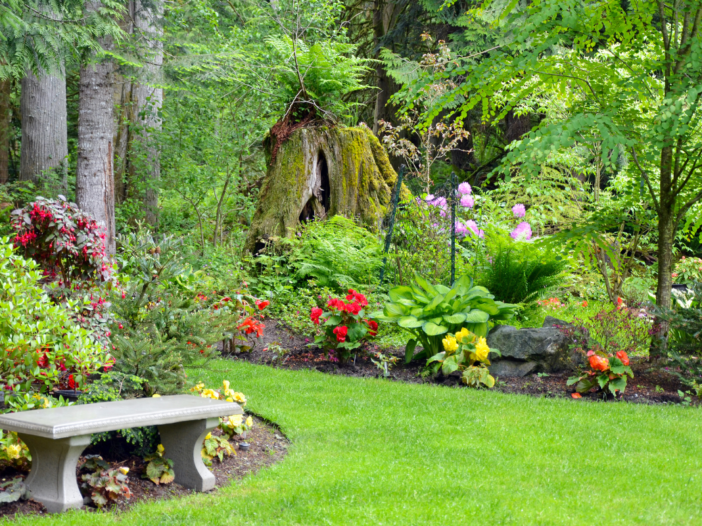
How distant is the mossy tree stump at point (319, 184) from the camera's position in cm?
962

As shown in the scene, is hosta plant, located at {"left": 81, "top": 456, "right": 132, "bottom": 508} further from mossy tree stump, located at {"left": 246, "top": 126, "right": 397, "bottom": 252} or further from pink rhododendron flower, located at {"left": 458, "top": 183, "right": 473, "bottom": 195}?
pink rhododendron flower, located at {"left": 458, "top": 183, "right": 473, "bottom": 195}

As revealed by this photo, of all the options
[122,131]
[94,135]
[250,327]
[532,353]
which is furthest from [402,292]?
[122,131]

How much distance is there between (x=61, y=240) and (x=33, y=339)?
1297 mm

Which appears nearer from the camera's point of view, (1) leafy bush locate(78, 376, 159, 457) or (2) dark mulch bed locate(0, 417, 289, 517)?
(2) dark mulch bed locate(0, 417, 289, 517)

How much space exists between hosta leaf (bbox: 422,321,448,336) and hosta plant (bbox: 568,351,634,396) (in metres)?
1.21

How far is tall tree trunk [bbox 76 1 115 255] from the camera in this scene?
769 centimetres

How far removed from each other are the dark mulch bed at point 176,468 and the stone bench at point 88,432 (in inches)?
3.2

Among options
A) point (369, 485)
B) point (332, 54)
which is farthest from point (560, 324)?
point (332, 54)

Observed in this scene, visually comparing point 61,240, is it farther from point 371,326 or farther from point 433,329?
point 433,329

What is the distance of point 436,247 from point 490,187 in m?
7.68

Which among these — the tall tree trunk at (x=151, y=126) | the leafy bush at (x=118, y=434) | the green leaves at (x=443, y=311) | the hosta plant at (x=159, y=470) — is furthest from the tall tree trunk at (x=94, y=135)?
the hosta plant at (x=159, y=470)

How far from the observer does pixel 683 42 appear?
18.0 ft

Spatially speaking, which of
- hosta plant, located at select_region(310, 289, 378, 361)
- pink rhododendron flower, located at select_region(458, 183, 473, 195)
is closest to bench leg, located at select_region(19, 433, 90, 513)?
hosta plant, located at select_region(310, 289, 378, 361)

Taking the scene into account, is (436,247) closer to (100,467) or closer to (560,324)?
(560,324)
